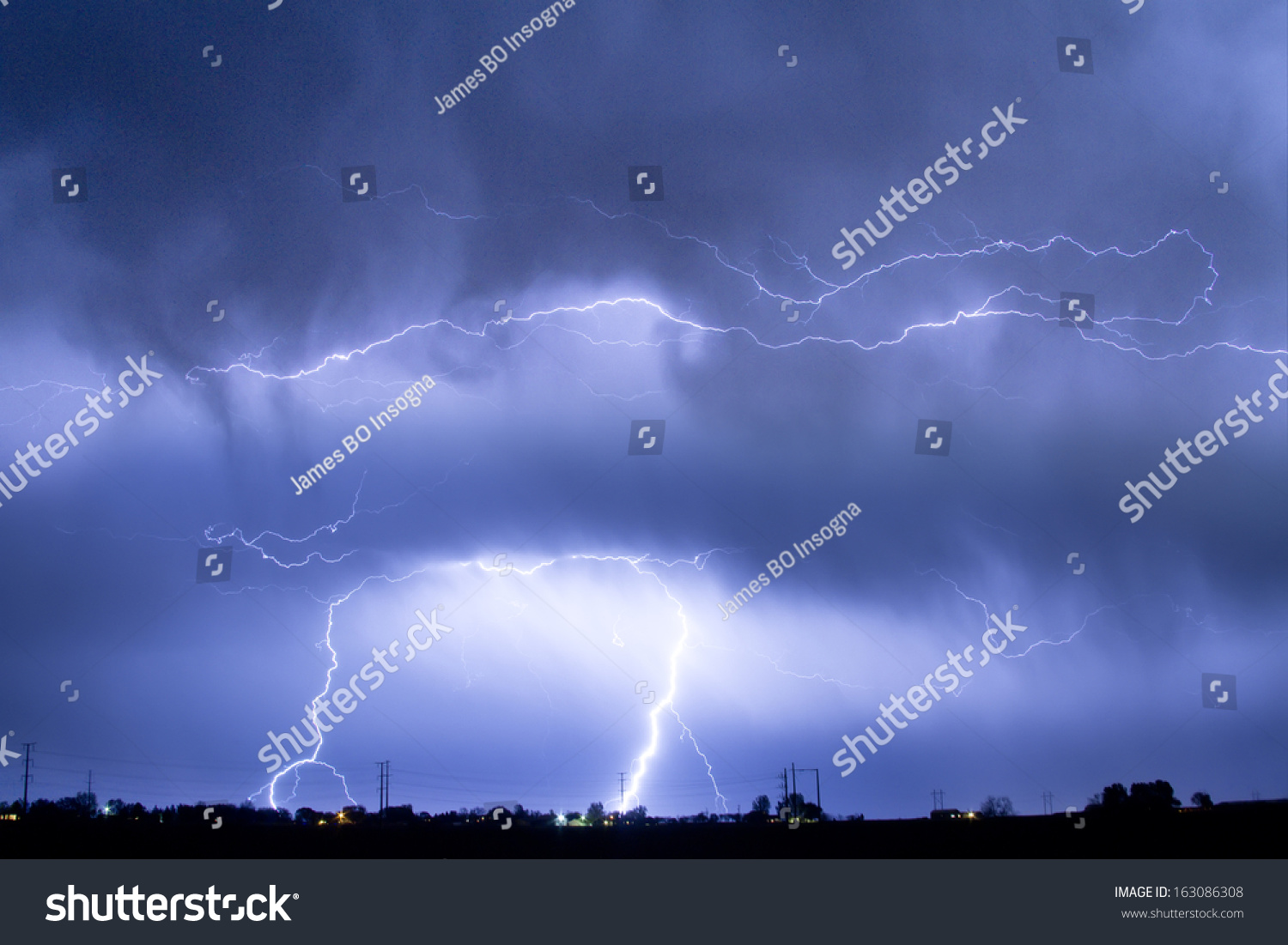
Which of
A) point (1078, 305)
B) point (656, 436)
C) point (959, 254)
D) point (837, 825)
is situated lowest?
point (837, 825)

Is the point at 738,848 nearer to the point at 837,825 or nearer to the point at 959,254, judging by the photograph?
the point at 837,825

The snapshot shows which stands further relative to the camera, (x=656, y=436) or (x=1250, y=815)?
(x=1250, y=815)

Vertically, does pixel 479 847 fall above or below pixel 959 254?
below
